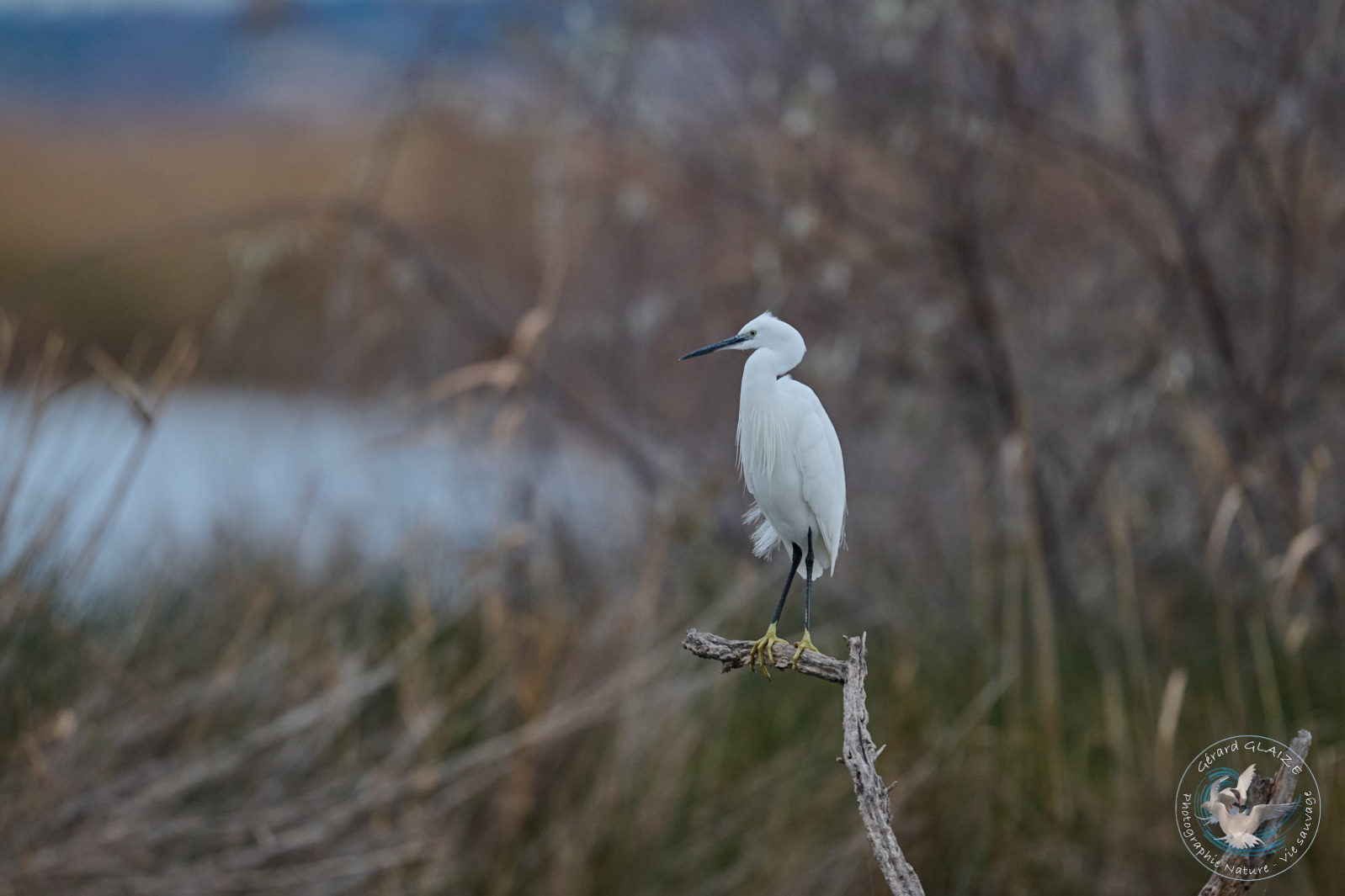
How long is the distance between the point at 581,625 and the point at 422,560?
0.80 ft

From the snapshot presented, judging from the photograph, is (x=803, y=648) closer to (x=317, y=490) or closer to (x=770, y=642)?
(x=770, y=642)

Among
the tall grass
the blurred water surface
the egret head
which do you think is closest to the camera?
the egret head

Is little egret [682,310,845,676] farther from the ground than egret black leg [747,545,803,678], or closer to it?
farther from the ground

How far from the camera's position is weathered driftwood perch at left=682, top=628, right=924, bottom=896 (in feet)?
0.92

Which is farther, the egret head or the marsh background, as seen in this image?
the marsh background

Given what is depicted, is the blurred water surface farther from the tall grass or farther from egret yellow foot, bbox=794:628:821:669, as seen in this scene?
egret yellow foot, bbox=794:628:821:669

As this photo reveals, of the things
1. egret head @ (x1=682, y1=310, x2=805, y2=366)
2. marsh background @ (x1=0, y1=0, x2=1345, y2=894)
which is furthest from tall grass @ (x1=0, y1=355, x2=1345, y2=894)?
egret head @ (x1=682, y1=310, x2=805, y2=366)

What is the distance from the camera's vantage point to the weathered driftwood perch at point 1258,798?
1.05 ft

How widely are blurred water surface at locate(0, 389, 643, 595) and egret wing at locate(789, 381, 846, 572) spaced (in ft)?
3.05

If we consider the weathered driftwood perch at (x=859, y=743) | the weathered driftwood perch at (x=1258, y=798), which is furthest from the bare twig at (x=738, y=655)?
the weathered driftwood perch at (x=1258, y=798)

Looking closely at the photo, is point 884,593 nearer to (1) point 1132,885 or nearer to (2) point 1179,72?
(1) point 1132,885

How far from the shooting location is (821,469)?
1.07 feet

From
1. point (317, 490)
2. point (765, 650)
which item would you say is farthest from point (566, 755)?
point (765, 650)

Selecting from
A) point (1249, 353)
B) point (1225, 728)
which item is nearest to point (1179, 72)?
point (1249, 353)
